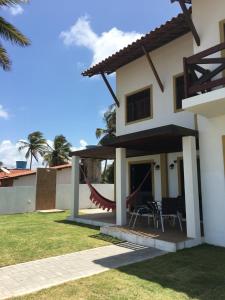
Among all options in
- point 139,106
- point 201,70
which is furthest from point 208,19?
point 139,106

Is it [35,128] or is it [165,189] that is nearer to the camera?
[165,189]

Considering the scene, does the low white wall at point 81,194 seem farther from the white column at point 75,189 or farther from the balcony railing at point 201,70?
the balcony railing at point 201,70

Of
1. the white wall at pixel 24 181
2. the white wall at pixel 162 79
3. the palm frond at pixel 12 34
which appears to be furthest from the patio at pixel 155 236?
the white wall at pixel 24 181

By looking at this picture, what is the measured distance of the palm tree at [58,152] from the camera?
4253cm

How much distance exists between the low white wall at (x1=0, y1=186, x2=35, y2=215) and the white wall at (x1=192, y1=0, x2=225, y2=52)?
12544 mm

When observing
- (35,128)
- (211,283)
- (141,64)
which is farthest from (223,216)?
(35,128)

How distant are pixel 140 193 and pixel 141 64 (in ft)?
18.5

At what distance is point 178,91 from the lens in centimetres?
1094

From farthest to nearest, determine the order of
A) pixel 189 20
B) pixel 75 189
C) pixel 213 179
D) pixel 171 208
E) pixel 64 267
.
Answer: pixel 75 189, pixel 171 208, pixel 189 20, pixel 213 179, pixel 64 267

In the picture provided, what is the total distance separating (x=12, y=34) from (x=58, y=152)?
31805mm

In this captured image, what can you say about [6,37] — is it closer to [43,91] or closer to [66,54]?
[66,54]

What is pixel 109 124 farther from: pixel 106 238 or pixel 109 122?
pixel 106 238

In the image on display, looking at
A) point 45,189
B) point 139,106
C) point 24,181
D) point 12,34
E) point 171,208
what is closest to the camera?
point 171,208

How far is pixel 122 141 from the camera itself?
9562 mm
